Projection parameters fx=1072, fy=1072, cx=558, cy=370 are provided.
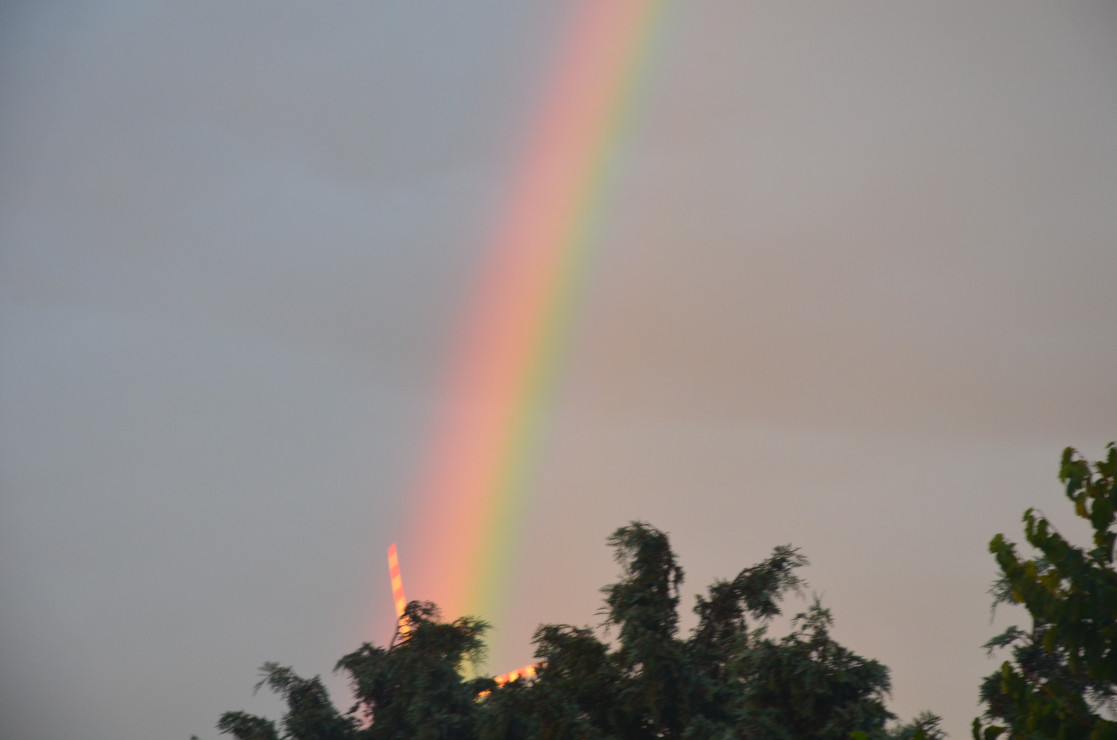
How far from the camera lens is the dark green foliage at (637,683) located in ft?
62.8

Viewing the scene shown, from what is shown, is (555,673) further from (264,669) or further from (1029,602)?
(1029,602)

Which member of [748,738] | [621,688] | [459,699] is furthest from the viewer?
[459,699]

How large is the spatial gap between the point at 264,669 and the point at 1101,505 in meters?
18.0

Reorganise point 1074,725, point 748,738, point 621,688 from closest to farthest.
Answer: point 1074,725, point 748,738, point 621,688

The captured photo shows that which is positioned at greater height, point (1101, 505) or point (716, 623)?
point (716, 623)

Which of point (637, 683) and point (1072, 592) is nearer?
point (1072, 592)

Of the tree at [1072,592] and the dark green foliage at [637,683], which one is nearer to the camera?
the tree at [1072,592]

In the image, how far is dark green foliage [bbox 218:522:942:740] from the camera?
19141 mm

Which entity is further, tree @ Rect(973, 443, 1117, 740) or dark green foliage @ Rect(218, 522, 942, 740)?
dark green foliage @ Rect(218, 522, 942, 740)

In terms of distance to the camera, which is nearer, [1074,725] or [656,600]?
[1074,725]

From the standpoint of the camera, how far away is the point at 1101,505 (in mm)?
12711

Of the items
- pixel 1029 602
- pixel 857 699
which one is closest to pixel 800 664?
pixel 857 699

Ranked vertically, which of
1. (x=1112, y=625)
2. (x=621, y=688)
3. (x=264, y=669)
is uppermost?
(x=264, y=669)

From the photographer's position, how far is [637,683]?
20672mm
